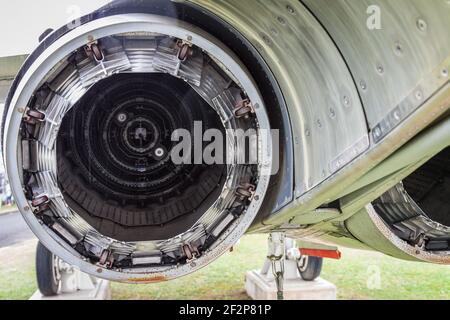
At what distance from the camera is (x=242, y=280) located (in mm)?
9133

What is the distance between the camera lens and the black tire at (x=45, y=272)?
20.2 ft

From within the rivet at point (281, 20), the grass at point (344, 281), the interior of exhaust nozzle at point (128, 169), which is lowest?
the grass at point (344, 281)

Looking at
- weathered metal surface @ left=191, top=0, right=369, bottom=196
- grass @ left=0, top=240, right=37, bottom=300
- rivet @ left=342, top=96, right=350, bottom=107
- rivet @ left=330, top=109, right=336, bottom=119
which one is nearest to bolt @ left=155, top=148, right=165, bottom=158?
weathered metal surface @ left=191, top=0, right=369, bottom=196

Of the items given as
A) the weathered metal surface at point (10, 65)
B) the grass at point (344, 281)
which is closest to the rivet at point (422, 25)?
the weathered metal surface at point (10, 65)

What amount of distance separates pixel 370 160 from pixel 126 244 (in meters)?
1.13

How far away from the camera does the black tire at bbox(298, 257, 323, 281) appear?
7.16 meters

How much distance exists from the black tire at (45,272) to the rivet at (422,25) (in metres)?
5.79

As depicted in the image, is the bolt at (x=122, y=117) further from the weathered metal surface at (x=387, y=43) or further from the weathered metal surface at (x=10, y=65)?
the weathered metal surface at (x=387, y=43)

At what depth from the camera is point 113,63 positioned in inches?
79.4

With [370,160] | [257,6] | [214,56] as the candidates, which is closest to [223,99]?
[214,56]

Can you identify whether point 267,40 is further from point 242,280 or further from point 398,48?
point 242,280

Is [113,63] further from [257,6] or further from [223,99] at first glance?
[257,6]

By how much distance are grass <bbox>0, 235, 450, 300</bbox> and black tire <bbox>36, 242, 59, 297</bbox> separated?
6.03 ft

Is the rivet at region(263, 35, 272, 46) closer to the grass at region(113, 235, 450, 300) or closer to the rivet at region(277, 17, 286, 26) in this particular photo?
the rivet at region(277, 17, 286, 26)
